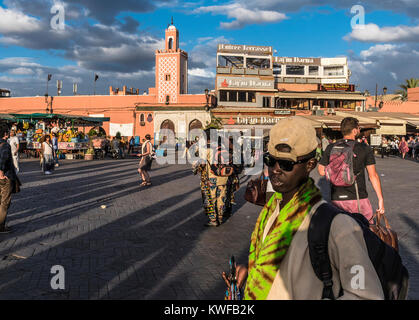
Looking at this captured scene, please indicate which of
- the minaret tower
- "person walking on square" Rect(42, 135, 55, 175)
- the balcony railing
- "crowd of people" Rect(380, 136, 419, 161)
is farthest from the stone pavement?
the minaret tower

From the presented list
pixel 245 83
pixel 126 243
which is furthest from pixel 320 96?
pixel 126 243

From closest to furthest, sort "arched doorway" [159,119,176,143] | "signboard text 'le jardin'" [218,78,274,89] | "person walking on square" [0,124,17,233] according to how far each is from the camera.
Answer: "person walking on square" [0,124,17,233]
"signboard text 'le jardin'" [218,78,274,89]
"arched doorway" [159,119,176,143]

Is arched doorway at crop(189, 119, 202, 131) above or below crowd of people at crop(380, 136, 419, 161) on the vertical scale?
above

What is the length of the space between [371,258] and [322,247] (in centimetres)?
17

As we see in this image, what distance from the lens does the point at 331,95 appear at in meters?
45.2

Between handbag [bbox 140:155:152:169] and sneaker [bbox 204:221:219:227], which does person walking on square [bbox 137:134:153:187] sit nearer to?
handbag [bbox 140:155:152:169]

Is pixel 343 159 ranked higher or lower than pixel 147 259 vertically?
higher

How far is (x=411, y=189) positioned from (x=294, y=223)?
12.6m

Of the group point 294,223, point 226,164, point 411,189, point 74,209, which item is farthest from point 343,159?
point 411,189

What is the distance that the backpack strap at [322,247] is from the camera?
4.61 ft

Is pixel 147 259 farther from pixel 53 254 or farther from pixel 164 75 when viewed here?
pixel 164 75

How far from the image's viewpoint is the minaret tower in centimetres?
4631

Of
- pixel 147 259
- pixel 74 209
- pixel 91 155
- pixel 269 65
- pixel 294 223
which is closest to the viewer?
pixel 294 223

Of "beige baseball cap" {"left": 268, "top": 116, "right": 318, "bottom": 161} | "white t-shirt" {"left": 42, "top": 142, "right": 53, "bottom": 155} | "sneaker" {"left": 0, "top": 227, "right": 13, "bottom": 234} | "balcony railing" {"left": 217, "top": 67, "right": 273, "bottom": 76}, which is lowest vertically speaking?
"sneaker" {"left": 0, "top": 227, "right": 13, "bottom": 234}
